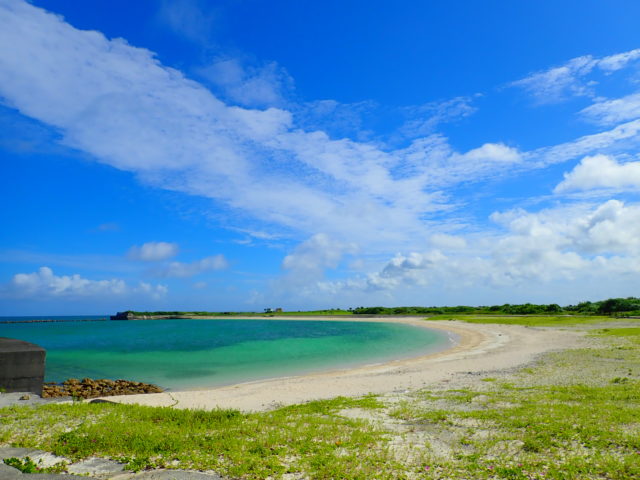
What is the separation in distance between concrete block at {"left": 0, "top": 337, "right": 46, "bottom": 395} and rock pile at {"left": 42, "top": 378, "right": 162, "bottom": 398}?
179 inches

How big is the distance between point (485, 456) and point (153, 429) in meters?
8.85

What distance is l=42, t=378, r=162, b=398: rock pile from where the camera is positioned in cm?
2236

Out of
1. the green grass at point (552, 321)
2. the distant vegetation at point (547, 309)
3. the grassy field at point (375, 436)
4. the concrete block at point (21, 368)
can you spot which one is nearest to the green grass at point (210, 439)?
the grassy field at point (375, 436)

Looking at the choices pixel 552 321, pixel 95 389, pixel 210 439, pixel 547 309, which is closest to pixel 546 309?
pixel 547 309

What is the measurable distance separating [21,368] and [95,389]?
7038 mm

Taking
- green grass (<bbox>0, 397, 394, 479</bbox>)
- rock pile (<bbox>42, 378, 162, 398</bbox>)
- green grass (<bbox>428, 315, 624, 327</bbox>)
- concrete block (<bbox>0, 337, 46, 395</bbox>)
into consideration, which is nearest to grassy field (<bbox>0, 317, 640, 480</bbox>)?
green grass (<bbox>0, 397, 394, 479</bbox>)

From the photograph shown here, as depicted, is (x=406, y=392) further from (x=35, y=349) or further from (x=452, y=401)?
(x=35, y=349)

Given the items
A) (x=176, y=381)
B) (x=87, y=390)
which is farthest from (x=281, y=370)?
(x=87, y=390)

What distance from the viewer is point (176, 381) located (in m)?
28.0

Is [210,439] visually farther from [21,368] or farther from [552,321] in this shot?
[552,321]

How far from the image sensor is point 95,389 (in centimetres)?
2372

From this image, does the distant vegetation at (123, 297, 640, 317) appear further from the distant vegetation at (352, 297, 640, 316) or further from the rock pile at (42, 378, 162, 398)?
the rock pile at (42, 378, 162, 398)

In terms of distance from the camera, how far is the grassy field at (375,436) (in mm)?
8312

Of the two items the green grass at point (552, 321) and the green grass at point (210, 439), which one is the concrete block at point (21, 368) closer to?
the green grass at point (210, 439)
